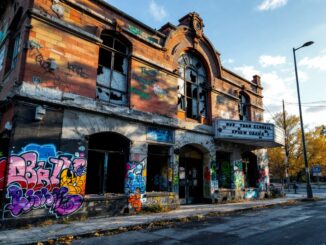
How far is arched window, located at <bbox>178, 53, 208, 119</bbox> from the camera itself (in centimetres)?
1498

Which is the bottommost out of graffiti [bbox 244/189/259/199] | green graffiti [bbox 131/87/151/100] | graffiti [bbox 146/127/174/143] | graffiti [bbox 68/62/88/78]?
graffiti [bbox 244/189/259/199]

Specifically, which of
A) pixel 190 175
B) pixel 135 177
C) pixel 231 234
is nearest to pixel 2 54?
pixel 135 177

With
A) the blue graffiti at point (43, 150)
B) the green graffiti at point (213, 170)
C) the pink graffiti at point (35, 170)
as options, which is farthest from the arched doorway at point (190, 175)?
the blue graffiti at point (43, 150)

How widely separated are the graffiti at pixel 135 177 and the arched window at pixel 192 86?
4.65 metres

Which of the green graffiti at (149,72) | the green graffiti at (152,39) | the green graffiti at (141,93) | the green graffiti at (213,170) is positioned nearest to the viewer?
the green graffiti at (141,93)

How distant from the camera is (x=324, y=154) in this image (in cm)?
2884

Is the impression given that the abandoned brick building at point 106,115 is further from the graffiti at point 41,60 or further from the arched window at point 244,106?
the arched window at point 244,106

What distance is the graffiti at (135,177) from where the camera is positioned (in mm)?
10891

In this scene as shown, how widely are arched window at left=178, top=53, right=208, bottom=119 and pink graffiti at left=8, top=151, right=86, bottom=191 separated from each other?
7639 millimetres

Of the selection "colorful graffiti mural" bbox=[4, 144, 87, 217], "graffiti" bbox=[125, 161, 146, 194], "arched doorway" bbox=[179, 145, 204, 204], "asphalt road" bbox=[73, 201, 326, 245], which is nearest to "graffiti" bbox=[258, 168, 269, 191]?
"arched doorway" bbox=[179, 145, 204, 204]

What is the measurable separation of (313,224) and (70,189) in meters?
8.36

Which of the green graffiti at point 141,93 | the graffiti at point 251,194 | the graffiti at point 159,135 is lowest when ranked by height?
the graffiti at point 251,194

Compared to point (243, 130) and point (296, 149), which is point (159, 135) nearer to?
point (243, 130)

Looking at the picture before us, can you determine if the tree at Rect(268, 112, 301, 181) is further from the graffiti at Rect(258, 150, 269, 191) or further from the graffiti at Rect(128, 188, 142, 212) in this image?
the graffiti at Rect(128, 188, 142, 212)
